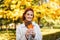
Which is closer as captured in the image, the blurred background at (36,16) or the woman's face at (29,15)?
the woman's face at (29,15)

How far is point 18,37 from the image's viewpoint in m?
1.76

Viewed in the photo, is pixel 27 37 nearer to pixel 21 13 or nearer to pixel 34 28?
pixel 34 28

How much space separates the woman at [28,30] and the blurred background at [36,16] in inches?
5.8

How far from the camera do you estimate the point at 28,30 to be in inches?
72.1

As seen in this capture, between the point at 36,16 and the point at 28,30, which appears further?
the point at 36,16

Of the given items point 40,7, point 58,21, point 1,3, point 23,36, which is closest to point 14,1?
point 1,3

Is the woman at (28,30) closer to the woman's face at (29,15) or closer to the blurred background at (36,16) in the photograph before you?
the woman's face at (29,15)

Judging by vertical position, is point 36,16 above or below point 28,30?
above

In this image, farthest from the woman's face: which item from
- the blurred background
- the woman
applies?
the blurred background

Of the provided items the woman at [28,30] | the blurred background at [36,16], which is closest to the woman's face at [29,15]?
the woman at [28,30]

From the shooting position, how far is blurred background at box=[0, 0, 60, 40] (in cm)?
199

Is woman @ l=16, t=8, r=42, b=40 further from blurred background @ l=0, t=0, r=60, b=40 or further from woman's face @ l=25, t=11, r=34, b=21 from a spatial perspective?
blurred background @ l=0, t=0, r=60, b=40

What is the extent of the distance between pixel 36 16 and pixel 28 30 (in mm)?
234

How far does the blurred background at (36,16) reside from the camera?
199 centimetres
